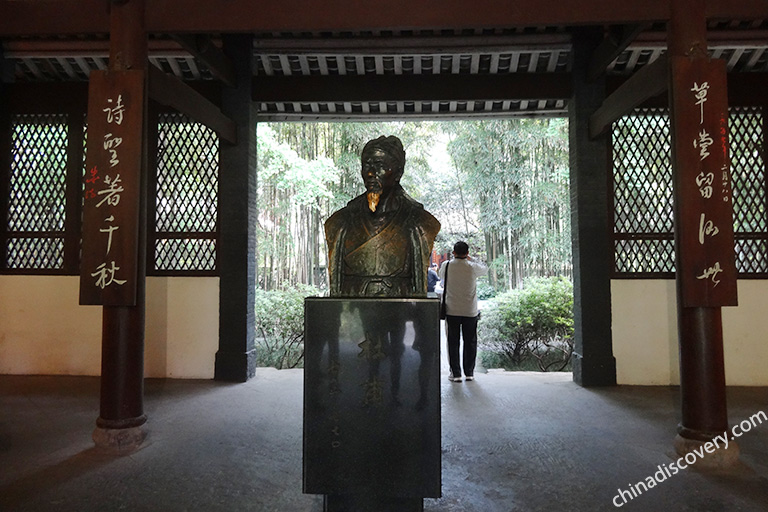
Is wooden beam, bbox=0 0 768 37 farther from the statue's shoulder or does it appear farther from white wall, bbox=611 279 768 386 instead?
white wall, bbox=611 279 768 386

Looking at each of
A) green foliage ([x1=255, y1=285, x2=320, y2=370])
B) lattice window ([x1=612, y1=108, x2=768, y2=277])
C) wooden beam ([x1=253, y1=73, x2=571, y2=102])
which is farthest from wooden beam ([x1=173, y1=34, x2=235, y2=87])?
lattice window ([x1=612, y1=108, x2=768, y2=277])

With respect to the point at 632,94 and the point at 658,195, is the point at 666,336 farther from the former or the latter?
the point at 632,94

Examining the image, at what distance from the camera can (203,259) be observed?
17.7ft

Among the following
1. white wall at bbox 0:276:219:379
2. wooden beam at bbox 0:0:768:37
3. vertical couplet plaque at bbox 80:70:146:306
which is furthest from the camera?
white wall at bbox 0:276:219:379

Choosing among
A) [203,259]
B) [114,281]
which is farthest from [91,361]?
[114,281]

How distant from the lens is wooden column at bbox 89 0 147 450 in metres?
3.30

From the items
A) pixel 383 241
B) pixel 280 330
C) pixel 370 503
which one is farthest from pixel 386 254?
pixel 280 330

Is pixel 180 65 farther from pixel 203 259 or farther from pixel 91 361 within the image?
pixel 91 361

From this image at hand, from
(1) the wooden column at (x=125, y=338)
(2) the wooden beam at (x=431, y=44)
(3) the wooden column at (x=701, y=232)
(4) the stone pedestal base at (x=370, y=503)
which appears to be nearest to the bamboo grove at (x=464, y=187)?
(2) the wooden beam at (x=431, y=44)

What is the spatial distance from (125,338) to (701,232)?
157 inches

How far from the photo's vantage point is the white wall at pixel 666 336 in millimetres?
5070

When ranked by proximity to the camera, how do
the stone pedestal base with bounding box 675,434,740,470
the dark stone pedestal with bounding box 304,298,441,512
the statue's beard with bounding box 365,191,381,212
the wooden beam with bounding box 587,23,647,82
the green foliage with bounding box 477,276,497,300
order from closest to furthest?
the dark stone pedestal with bounding box 304,298,441,512 → the statue's beard with bounding box 365,191,381,212 → the stone pedestal base with bounding box 675,434,740,470 → the wooden beam with bounding box 587,23,647,82 → the green foliage with bounding box 477,276,497,300

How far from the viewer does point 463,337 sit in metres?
5.27

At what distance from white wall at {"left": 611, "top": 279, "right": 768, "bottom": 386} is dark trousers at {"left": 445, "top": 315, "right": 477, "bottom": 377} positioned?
1.52 metres
